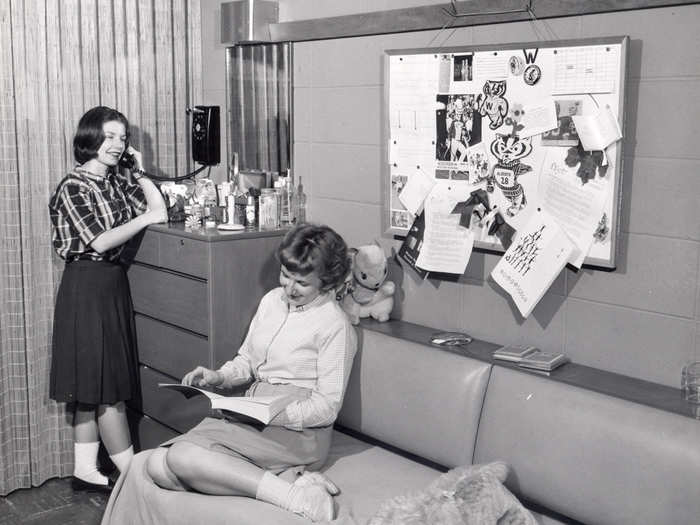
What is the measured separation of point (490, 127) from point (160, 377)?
67.9 inches

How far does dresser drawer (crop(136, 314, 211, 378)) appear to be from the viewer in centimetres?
330

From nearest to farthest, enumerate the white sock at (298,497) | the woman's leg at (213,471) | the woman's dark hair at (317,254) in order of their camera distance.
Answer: the white sock at (298,497) → the woman's leg at (213,471) → the woman's dark hair at (317,254)

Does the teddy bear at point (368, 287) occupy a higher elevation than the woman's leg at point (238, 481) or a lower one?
higher

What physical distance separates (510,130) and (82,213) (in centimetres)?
169

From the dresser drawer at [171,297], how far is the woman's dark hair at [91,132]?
0.52 m

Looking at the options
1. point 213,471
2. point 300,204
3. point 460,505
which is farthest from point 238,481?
point 300,204

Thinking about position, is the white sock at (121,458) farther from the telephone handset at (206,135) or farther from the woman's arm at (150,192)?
the telephone handset at (206,135)

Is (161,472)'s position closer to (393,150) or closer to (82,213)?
(82,213)

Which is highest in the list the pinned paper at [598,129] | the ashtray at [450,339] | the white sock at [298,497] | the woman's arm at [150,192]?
the pinned paper at [598,129]

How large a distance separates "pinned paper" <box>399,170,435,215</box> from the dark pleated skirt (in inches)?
49.0

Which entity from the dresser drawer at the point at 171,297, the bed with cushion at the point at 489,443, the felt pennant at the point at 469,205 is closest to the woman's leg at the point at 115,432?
the dresser drawer at the point at 171,297

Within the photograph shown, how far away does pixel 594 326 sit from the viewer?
2.68 m

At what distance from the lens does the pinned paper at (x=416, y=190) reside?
10.1 feet

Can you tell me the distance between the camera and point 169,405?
11.5ft
